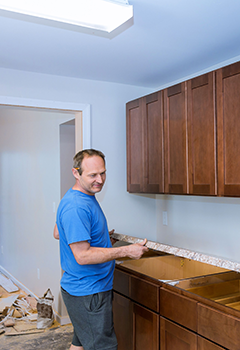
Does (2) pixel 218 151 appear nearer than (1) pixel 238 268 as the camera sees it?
No

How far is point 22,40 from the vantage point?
2.26 m

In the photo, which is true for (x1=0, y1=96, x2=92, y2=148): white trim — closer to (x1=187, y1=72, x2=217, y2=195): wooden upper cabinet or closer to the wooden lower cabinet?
(x1=187, y1=72, x2=217, y2=195): wooden upper cabinet

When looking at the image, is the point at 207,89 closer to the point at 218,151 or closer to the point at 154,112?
the point at 218,151

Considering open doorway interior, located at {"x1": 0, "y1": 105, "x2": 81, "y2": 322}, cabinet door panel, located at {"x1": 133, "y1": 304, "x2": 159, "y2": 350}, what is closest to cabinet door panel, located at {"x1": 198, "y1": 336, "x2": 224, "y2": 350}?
cabinet door panel, located at {"x1": 133, "y1": 304, "x2": 159, "y2": 350}

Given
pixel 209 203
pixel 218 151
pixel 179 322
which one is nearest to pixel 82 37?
pixel 218 151

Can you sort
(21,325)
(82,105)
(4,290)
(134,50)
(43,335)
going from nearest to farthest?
(134,50)
(82,105)
(43,335)
(21,325)
(4,290)

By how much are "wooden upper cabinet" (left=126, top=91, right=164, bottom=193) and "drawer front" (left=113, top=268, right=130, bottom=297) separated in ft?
2.38

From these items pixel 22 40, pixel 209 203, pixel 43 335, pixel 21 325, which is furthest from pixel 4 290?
pixel 22 40

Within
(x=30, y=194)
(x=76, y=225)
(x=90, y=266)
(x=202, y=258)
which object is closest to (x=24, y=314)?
(x=30, y=194)


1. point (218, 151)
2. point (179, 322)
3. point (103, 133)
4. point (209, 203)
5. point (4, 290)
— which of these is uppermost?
point (103, 133)

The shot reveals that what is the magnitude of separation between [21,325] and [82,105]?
2.38m

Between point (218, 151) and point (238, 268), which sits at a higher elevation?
point (218, 151)

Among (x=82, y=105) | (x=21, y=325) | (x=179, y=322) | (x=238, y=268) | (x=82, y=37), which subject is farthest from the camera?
(x=21, y=325)

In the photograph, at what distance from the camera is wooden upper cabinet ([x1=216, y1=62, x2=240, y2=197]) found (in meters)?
2.10
